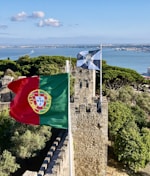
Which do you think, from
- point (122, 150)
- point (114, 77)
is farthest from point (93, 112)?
point (114, 77)

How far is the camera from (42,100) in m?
6.49

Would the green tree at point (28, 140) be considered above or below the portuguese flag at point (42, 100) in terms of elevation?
below

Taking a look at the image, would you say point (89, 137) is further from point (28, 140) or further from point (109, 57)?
point (109, 57)

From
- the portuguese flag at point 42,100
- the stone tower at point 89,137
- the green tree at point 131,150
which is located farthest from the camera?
the green tree at point 131,150

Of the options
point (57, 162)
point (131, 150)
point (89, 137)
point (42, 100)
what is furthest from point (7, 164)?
point (131, 150)

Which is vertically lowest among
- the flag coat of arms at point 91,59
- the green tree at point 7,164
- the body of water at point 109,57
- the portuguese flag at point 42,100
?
the body of water at point 109,57

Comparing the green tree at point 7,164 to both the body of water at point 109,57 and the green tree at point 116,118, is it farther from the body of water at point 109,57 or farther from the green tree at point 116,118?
the body of water at point 109,57

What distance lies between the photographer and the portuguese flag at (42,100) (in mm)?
6488

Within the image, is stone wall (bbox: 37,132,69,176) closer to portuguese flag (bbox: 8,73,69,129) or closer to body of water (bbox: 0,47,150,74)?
portuguese flag (bbox: 8,73,69,129)

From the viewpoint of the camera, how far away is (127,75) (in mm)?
30516

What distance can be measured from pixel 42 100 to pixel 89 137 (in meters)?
4.91

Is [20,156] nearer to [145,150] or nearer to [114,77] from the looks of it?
[145,150]

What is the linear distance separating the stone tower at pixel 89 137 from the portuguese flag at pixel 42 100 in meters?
4.29

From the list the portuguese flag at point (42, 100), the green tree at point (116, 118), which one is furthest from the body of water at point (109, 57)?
the portuguese flag at point (42, 100)
